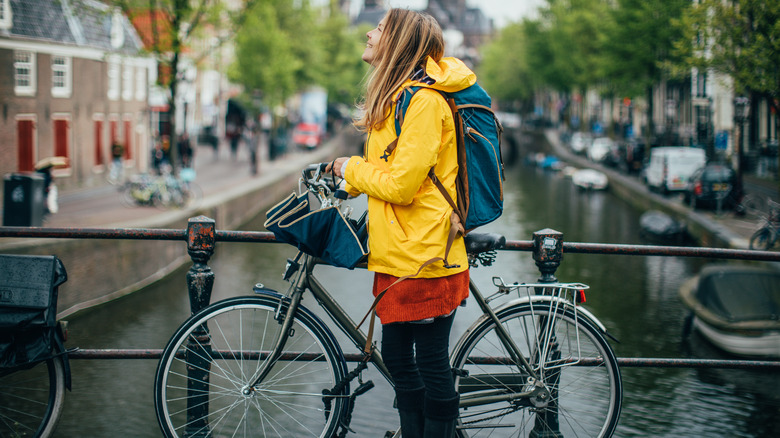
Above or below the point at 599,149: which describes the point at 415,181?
below

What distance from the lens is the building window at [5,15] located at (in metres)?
21.0

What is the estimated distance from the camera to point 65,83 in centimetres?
2530

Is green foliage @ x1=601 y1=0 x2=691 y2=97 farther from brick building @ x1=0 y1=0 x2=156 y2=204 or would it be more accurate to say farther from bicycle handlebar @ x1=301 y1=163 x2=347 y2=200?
bicycle handlebar @ x1=301 y1=163 x2=347 y2=200

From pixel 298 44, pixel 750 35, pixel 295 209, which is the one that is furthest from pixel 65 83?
pixel 298 44

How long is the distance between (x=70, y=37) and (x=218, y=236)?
2391cm

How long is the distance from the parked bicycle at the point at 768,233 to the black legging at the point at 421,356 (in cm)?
1274

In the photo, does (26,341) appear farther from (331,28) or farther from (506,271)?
(331,28)

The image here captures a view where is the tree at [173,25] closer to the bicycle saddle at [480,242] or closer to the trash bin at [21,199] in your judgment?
the trash bin at [21,199]

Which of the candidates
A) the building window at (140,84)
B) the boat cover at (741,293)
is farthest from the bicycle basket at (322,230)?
the building window at (140,84)

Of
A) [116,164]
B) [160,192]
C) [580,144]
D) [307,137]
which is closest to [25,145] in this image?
[116,164]

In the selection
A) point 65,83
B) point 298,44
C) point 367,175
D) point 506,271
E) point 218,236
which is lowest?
point 506,271

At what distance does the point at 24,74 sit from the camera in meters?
22.8

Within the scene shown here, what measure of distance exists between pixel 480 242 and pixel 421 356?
1.50ft

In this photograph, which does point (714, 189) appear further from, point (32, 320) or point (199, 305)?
point (32, 320)
